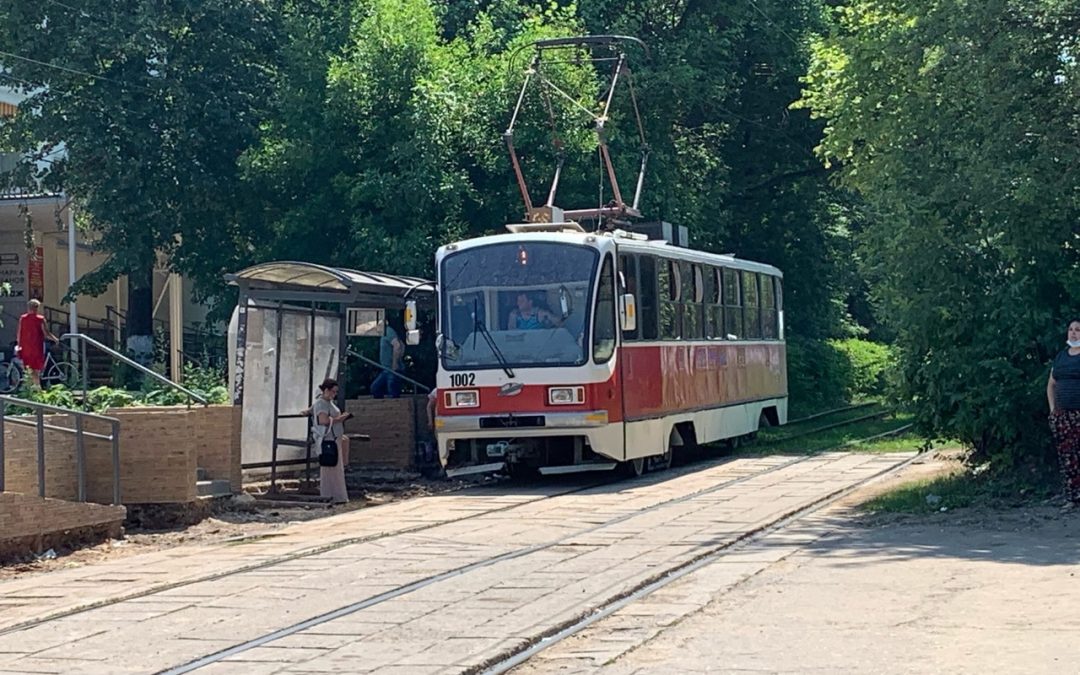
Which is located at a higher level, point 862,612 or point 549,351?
point 549,351

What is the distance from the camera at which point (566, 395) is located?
19266mm

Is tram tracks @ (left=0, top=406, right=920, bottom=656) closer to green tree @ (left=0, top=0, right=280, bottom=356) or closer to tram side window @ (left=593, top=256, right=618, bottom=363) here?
tram side window @ (left=593, top=256, right=618, bottom=363)

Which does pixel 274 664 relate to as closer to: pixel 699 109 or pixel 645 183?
pixel 645 183

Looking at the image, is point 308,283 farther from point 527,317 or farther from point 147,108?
point 147,108

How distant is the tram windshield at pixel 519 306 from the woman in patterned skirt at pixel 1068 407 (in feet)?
20.6

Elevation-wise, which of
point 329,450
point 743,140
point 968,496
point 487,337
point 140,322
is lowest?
point 968,496

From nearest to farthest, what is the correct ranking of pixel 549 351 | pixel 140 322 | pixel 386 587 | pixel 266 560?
pixel 386 587
pixel 266 560
pixel 549 351
pixel 140 322

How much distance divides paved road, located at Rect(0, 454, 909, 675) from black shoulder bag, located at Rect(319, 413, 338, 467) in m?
1.13

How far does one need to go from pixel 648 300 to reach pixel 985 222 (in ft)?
20.0

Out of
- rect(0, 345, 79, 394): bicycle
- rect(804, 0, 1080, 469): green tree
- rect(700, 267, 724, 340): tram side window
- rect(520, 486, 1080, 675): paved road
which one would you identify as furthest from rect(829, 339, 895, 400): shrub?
rect(520, 486, 1080, 675): paved road

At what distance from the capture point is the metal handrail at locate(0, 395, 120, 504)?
46.4 ft

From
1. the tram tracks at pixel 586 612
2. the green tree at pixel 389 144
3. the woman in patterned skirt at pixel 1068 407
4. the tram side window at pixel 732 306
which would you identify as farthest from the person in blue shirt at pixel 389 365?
the woman in patterned skirt at pixel 1068 407

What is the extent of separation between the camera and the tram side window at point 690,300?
73.7ft

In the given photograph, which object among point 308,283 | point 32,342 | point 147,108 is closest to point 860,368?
point 147,108
